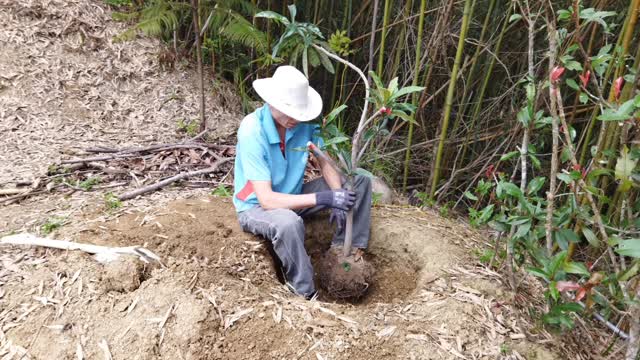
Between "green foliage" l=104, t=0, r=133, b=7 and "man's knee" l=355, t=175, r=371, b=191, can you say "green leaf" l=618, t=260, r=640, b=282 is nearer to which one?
"man's knee" l=355, t=175, r=371, b=191

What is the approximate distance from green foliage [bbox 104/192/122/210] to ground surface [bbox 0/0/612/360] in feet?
0.14

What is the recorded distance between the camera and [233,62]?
4.49 metres

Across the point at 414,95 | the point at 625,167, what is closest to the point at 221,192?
the point at 414,95

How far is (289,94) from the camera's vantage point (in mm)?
2326

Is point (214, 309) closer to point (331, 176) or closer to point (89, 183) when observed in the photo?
point (331, 176)

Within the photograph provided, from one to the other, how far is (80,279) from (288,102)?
1186 millimetres

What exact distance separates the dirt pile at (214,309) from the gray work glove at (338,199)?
0.37 meters

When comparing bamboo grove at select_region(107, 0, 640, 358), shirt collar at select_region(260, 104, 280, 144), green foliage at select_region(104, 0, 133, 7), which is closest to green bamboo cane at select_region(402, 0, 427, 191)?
bamboo grove at select_region(107, 0, 640, 358)

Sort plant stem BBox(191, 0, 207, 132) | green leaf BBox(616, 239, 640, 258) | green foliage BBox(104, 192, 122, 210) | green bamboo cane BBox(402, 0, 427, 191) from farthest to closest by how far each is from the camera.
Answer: plant stem BBox(191, 0, 207, 132) → green bamboo cane BBox(402, 0, 427, 191) → green foliage BBox(104, 192, 122, 210) → green leaf BBox(616, 239, 640, 258)

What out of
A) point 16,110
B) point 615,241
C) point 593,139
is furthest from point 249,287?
point 16,110

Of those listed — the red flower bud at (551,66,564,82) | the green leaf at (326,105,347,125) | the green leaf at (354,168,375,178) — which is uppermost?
the red flower bud at (551,66,564,82)

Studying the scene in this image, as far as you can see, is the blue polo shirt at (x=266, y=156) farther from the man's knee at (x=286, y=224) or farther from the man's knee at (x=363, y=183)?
the man's knee at (x=363, y=183)

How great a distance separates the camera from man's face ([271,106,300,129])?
2.41 m

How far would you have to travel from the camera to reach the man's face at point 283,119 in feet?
7.92
